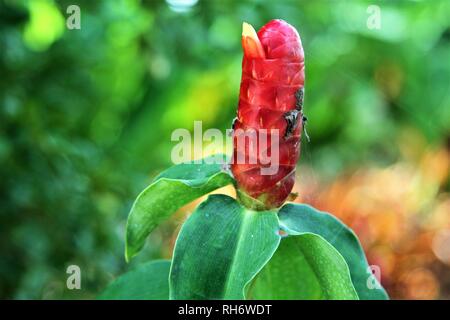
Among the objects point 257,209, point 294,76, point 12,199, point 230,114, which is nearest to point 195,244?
point 257,209

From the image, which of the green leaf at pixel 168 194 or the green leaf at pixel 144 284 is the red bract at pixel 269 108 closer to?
the green leaf at pixel 168 194

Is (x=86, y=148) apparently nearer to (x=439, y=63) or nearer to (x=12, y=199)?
(x=12, y=199)

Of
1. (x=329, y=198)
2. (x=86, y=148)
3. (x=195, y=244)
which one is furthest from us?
(x=329, y=198)

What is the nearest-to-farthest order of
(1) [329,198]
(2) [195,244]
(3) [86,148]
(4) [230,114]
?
(2) [195,244]
(3) [86,148]
(1) [329,198]
(4) [230,114]
